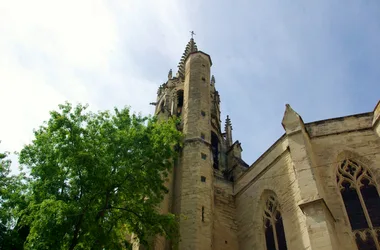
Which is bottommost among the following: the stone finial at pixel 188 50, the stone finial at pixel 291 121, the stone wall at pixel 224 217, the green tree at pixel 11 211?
the green tree at pixel 11 211

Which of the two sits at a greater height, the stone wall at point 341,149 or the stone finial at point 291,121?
the stone finial at point 291,121

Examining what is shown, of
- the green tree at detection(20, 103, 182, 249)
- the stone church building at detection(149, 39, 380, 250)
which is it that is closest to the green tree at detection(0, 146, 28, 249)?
the green tree at detection(20, 103, 182, 249)

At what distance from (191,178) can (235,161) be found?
5.87 meters

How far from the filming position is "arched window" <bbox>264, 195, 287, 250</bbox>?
38.8ft

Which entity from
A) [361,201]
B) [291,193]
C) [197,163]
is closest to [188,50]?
[197,163]

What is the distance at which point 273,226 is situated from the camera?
12203mm

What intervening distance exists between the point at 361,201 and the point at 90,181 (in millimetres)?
8225

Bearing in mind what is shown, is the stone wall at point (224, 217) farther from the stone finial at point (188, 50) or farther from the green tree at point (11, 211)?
the stone finial at point (188, 50)

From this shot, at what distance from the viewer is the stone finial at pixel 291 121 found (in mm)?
12367

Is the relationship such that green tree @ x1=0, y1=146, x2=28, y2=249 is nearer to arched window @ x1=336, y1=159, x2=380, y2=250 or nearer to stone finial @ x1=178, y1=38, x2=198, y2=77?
arched window @ x1=336, y1=159, x2=380, y2=250

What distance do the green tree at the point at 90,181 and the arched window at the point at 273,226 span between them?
432cm

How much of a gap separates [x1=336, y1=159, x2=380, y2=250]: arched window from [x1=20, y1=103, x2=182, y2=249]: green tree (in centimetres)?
561

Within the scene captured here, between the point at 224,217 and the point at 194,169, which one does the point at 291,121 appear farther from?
the point at 224,217

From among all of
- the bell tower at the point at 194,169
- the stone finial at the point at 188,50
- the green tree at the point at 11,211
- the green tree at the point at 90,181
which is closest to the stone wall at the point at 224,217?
the bell tower at the point at 194,169
